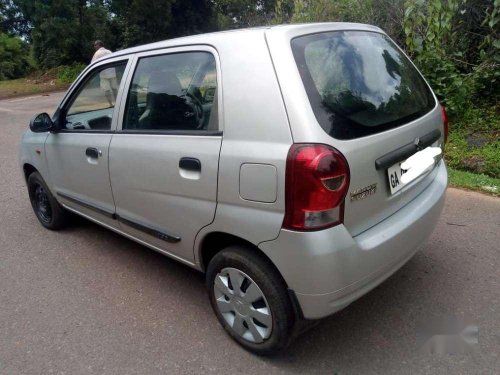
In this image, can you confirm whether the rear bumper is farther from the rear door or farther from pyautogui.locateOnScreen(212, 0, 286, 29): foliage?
pyautogui.locateOnScreen(212, 0, 286, 29): foliage

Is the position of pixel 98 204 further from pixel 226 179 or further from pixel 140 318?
pixel 226 179

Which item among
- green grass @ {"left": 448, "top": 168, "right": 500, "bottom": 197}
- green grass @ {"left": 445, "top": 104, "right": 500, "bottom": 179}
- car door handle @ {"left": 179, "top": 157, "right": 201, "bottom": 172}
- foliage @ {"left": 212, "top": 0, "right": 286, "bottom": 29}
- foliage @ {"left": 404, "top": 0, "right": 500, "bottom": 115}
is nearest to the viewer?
car door handle @ {"left": 179, "top": 157, "right": 201, "bottom": 172}

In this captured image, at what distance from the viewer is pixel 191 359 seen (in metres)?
2.52

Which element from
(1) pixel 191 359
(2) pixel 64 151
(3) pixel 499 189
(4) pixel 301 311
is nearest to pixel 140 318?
(1) pixel 191 359

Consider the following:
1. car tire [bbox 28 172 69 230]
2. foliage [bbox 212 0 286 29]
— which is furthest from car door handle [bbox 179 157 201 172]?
foliage [bbox 212 0 286 29]

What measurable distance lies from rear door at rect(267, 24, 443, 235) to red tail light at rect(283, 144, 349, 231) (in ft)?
0.17

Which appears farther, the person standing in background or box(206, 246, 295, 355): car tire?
the person standing in background

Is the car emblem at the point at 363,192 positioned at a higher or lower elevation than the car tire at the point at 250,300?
higher

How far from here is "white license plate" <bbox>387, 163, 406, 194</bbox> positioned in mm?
2316

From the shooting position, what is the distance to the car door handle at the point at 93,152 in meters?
3.20

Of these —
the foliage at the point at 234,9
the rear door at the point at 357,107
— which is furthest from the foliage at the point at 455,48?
the foliage at the point at 234,9

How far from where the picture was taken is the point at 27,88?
19297 millimetres

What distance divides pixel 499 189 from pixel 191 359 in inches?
143

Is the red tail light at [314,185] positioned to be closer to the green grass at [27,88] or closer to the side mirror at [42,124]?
the side mirror at [42,124]
